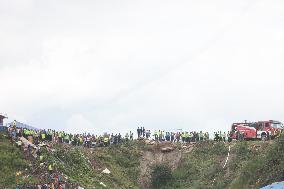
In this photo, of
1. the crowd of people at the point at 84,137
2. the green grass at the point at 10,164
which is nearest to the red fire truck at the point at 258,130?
the crowd of people at the point at 84,137

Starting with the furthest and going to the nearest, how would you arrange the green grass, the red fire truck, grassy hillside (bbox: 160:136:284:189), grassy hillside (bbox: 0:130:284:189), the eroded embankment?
the eroded embankment < the red fire truck < the green grass < grassy hillside (bbox: 0:130:284:189) < grassy hillside (bbox: 160:136:284:189)

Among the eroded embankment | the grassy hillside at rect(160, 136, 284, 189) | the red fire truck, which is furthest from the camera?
the eroded embankment

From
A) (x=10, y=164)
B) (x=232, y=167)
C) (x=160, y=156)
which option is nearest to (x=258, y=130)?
(x=232, y=167)

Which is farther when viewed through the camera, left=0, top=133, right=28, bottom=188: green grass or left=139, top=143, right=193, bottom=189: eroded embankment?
left=139, top=143, right=193, bottom=189: eroded embankment

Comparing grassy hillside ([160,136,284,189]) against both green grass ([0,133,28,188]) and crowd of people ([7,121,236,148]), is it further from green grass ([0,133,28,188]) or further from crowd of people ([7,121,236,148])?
green grass ([0,133,28,188])

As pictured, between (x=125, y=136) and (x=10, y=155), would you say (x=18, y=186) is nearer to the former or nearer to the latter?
(x=10, y=155)

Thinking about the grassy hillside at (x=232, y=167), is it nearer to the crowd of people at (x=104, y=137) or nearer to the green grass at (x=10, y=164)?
the crowd of people at (x=104, y=137)

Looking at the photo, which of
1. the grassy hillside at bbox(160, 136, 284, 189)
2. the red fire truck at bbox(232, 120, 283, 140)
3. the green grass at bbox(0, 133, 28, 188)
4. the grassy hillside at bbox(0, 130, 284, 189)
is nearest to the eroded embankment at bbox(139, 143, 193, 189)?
the grassy hillside at bbox(0, 130, 284, 189)

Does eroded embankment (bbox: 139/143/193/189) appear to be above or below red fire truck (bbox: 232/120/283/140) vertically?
below

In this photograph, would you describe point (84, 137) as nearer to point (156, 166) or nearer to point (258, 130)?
point (156, 166)

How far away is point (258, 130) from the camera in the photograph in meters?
55.8

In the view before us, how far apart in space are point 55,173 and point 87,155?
935cm

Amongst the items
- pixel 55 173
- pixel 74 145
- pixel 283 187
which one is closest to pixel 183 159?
pixel 74 145

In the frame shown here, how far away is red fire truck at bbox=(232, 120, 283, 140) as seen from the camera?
54781mm
